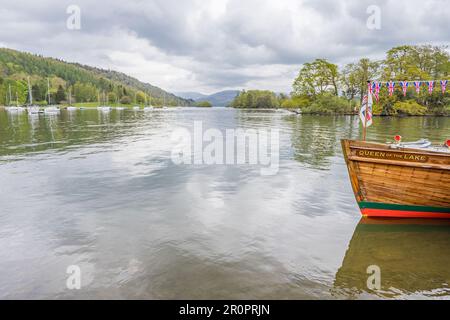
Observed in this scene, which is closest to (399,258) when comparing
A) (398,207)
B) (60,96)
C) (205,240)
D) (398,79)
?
(398,207)

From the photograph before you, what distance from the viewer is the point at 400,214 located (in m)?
10.8

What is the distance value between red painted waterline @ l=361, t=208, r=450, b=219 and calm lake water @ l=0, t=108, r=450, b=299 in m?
0.28

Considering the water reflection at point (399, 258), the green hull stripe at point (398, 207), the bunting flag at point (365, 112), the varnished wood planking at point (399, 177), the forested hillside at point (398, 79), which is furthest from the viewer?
the forested hillside at point (398, 79)

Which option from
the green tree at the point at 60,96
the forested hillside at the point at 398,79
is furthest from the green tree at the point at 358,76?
the green tree at the point at 60,96

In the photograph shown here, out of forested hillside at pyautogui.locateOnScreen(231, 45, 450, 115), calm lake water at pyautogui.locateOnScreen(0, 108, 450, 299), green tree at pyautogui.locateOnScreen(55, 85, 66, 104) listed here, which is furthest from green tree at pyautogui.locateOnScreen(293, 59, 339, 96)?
green tree at pyautogui.locateOnScreen(55, 85, 66, 104)

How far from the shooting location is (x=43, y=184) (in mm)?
15336

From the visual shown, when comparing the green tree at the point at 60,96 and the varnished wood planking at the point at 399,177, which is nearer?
the varnished wood planking at the point at 399,177

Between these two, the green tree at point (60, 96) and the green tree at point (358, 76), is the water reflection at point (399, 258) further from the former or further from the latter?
the green tree at point (60, 96)

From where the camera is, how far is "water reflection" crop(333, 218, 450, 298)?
6.92 meters

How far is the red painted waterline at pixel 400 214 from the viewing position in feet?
34.4

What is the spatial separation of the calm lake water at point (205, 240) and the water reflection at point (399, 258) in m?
0.03

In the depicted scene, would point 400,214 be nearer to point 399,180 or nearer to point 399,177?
point 399,180
